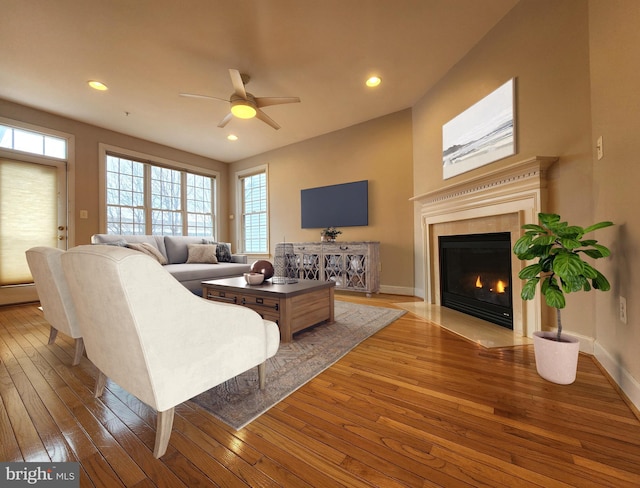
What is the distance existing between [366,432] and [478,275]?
224 centimetres

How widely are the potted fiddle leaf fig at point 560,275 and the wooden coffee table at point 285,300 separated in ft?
5.06

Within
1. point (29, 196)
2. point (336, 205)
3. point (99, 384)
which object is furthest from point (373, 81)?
point (29, 196)

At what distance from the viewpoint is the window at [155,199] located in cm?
451

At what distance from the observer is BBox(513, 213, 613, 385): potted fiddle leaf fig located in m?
1.35

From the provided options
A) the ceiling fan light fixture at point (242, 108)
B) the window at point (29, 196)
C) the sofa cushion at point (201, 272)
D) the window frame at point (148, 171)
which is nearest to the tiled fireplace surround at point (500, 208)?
the ceiling fan light fixture at point (242, 108)

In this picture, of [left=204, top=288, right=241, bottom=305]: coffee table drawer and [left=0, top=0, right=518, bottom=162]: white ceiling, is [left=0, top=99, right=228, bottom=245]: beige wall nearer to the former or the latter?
[left=0, top=0, right=518, bottom=162]: white ceiling

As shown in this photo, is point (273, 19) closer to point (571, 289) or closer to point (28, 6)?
point (28, 6)

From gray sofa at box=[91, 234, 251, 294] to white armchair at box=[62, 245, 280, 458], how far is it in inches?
91.9

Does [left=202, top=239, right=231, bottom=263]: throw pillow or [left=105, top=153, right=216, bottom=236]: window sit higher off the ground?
[left=105, top=153, right=216, bottom=236]: window

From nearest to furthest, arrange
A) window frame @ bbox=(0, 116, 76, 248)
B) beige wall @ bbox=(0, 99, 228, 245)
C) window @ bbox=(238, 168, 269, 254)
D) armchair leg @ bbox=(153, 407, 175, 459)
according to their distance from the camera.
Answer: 1. armchair leg @ bbox=(153, 407, 175, 459)
2. beige wall @ bbox=(0, 99, 228, 245)
3. window frame @ bbox=(0, 116, 76, 248)
4. window @ bbox=(238, 168, 269, 254)

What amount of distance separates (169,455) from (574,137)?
2993 mm

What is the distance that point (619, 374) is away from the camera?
4.67 ft

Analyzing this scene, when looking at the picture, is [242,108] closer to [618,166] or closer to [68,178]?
[618,166]

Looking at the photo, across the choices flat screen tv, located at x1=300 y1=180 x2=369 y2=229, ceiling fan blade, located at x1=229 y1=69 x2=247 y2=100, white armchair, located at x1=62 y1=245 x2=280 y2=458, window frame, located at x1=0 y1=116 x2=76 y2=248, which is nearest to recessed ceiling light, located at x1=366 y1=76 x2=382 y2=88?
flat screen tv, located at x1=300 y1=180 x2=369 y2=229
